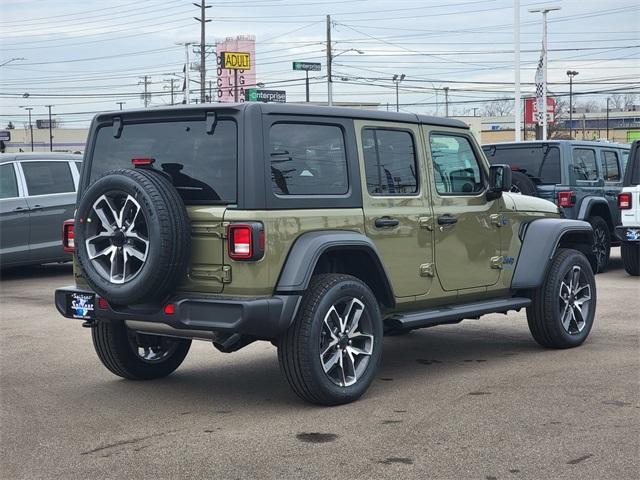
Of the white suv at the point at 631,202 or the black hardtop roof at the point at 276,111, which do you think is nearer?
the black hardtop roof at the point at 276,111

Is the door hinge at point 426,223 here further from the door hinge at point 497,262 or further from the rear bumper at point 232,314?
the rear bumper at point 232,314

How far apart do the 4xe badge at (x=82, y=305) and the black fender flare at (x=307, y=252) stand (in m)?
1.40

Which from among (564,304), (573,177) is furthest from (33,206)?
(564,304)

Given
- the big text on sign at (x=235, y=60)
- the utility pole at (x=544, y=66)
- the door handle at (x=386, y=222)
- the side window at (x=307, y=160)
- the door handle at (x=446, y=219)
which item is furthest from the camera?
the big text on sign at (x=235, y=60)

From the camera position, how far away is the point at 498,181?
322 inches

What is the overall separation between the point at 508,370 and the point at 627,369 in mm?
902

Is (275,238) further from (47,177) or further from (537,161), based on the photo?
(47,177)

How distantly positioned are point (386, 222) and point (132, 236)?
184cm

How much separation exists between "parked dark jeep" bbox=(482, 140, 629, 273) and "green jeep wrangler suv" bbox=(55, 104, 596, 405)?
20.5 ft

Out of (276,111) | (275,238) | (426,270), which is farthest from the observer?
(426,270)

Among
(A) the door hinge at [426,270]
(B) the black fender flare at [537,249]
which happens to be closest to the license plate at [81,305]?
(A) the door hinge at [426,270]

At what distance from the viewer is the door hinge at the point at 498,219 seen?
8.21 meters

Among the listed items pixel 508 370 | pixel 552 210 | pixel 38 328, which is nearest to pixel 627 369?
pixel 508 370

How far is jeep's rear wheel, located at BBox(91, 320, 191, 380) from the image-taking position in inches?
289
